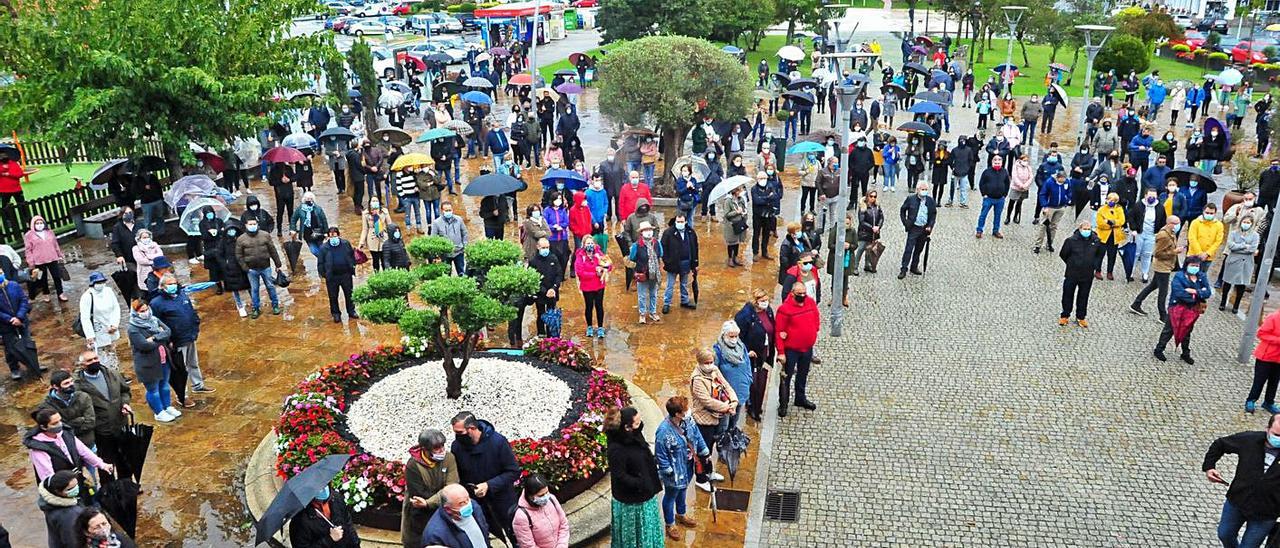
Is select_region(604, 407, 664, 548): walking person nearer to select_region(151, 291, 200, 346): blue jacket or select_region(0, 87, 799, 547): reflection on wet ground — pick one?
select_region(0, 87, 799, 547): reflection on wet ground

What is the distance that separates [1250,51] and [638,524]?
45736 mm

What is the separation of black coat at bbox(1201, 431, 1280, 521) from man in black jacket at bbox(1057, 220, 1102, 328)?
206 inches

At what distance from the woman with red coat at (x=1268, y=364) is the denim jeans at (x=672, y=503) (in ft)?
20.9

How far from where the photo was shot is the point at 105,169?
16797mm

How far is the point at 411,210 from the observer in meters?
18.1

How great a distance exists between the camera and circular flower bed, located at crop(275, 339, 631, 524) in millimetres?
8344

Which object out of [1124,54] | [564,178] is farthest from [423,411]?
[1124,54]

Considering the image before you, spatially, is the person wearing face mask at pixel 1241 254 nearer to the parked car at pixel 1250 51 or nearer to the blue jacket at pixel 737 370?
the blue jacket at pixel 737 370

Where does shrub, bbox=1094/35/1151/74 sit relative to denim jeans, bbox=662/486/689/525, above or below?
above

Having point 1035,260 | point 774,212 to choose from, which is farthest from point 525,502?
point 1035,260

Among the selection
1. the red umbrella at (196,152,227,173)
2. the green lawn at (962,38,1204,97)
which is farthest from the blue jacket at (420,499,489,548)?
the green lawn at (962,38,1204,97)

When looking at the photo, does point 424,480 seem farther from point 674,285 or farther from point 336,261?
point 674,285

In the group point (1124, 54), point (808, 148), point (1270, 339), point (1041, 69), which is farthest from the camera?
point (1041, 69)

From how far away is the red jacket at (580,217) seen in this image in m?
14.8
